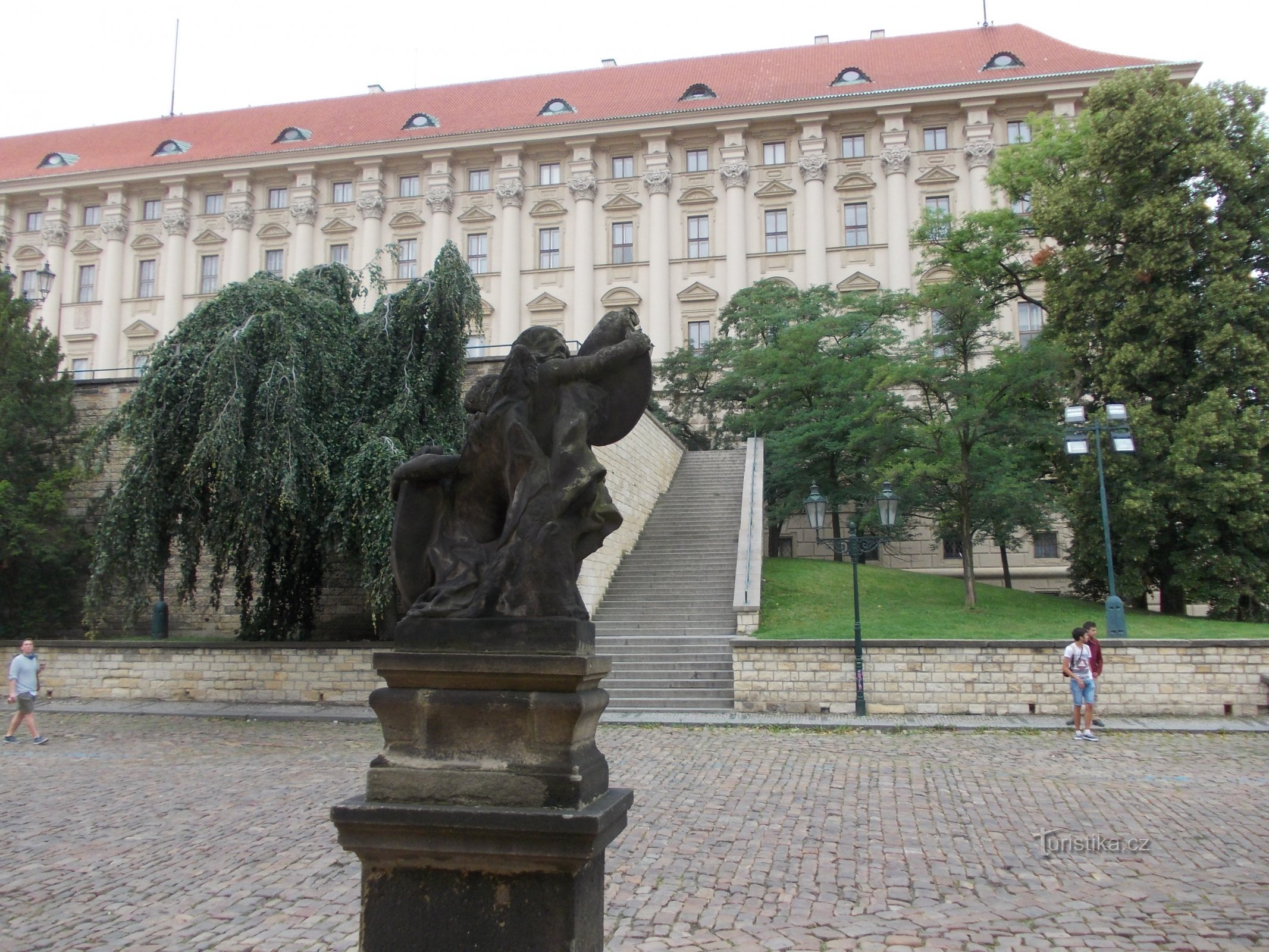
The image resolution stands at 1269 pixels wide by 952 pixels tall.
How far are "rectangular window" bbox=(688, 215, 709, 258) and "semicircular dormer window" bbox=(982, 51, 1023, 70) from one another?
556 inches

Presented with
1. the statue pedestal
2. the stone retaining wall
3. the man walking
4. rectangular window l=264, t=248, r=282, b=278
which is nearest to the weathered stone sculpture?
the statue pedestal

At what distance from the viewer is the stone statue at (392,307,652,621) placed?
4.01 m

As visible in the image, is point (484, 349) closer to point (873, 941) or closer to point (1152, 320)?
point (1152, 320)

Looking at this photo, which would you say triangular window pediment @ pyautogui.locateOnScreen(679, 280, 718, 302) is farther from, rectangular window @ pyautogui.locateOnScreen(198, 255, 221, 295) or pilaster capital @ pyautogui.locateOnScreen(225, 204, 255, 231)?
rectangular window @ pyautogui.locateOnScreen(198, 255, 221, 295)

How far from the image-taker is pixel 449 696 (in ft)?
12.5

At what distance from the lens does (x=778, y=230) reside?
142 feet

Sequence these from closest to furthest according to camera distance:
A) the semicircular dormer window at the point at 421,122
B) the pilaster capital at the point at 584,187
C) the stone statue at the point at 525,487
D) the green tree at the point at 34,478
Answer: the stone statue at the point at 525,487 < the green tree at the point at 34,478 < the pilaster capital at the point at 584,187 < the semicircular dormer window at the point at 421,122

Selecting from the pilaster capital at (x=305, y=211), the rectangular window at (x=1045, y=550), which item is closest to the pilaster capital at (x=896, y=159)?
the rectangular window at (x=1045, y=550)

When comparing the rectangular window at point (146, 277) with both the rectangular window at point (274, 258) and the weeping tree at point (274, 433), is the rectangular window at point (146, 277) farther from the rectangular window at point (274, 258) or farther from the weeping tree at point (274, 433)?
the weeping tree at point (274, 433)

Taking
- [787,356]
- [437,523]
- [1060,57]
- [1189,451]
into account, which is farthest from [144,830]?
[1060,57]

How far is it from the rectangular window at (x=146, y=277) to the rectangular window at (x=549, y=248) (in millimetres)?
19529

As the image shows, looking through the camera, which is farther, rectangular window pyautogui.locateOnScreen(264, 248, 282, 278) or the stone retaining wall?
rectangular window pyautogui.locateOnScreen(264, 248, 282, 278)

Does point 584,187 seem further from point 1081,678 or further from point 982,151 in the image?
point 1081,678

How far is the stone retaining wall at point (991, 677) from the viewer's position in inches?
600
